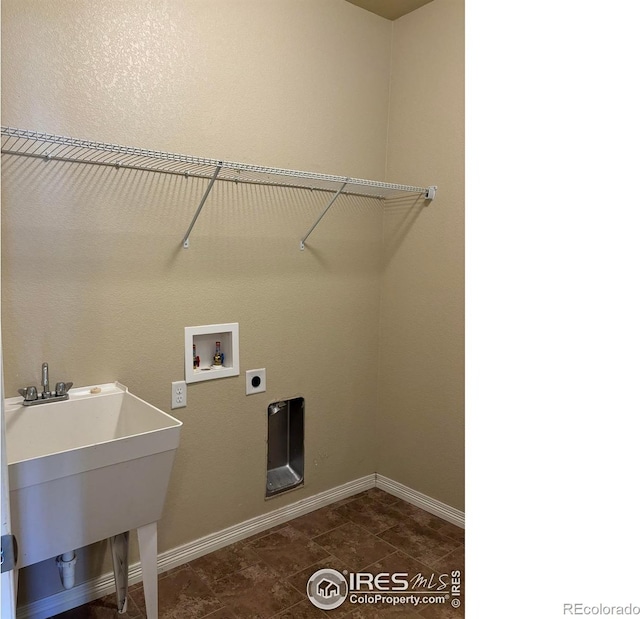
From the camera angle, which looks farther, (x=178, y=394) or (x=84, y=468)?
(x=178, y=394)

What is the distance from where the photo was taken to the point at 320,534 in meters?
2.54

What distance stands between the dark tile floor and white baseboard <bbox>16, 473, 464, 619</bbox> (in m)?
0.03

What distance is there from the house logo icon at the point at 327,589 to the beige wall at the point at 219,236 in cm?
49

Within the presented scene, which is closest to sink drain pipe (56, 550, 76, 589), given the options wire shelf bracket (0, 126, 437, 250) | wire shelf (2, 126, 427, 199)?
wire shelf bracket (0, 126, 437, 250)

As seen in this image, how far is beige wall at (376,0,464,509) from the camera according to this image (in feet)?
8.48

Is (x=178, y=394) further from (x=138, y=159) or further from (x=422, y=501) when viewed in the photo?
(x=422, y=501)

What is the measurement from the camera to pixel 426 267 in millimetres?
2736
